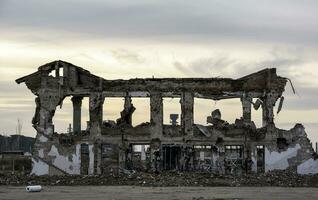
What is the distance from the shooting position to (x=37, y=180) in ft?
111

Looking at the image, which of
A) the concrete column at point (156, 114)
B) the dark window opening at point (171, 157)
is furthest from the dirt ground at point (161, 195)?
the concrete column at point (156, 114)

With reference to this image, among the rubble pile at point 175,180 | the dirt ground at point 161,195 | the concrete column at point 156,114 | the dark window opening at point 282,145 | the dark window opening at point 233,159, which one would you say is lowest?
the dirt ground at point 161,195

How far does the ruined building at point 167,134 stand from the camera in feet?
130

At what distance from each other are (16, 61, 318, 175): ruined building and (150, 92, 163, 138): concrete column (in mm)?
57

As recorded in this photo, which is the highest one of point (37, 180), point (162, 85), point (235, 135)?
point (162, 85)

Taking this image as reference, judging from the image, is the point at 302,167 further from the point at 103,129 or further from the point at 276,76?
the point at 103,129

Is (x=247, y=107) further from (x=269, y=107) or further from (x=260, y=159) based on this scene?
(x=260, y=159)

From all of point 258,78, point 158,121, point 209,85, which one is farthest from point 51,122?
point 258,78

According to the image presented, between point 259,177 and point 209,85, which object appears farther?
point 209,85

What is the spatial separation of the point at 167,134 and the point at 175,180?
25.7 feet

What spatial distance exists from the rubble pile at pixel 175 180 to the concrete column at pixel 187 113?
14.9 feet

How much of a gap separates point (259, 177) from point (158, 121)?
8.06 meters

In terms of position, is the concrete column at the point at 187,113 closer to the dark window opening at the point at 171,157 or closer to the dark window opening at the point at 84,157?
the dark window opening at the point at 171,157

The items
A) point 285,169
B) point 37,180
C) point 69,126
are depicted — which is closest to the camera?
point 37,180
